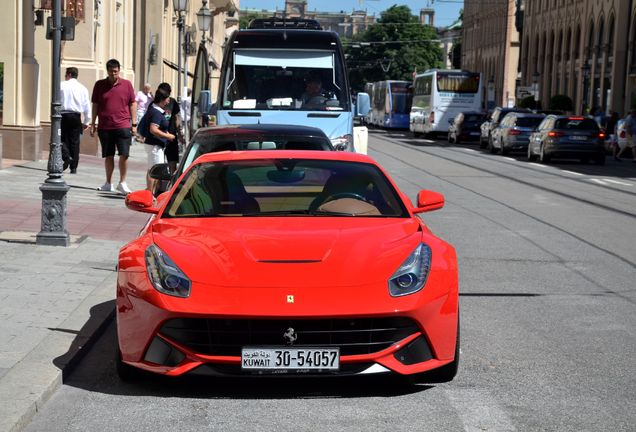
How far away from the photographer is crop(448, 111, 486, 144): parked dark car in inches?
2319

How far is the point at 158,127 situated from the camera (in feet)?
60.3

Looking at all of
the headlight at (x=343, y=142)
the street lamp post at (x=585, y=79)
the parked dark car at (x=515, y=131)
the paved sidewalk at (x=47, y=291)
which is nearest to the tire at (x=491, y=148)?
the parked dark car at (x=515, y=131)

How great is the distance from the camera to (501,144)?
153 feet

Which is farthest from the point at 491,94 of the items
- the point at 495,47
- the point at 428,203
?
the point at 428,203

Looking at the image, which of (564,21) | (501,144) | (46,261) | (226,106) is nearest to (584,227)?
(226,106)

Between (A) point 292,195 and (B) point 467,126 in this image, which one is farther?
(B) point 467,126

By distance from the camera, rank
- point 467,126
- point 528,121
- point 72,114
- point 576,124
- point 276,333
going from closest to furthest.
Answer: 1. point 276,333
2. point 72,114
3. point 576,124
4. point 528,121
5. point 467,126

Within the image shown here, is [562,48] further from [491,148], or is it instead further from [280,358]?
[280,358]

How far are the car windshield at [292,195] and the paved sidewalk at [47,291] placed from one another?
3.72 ft

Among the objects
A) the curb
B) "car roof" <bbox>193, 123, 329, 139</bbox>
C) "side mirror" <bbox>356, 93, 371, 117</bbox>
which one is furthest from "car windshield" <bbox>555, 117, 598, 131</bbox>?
the curb

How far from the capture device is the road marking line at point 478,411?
597cm

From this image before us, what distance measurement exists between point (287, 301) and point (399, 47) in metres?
144

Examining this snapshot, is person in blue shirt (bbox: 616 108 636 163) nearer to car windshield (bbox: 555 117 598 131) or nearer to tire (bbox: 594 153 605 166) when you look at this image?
tire (bbox: 594 153 605 166)

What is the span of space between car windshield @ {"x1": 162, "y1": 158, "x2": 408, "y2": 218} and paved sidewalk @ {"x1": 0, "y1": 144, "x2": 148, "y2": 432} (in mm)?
1133
